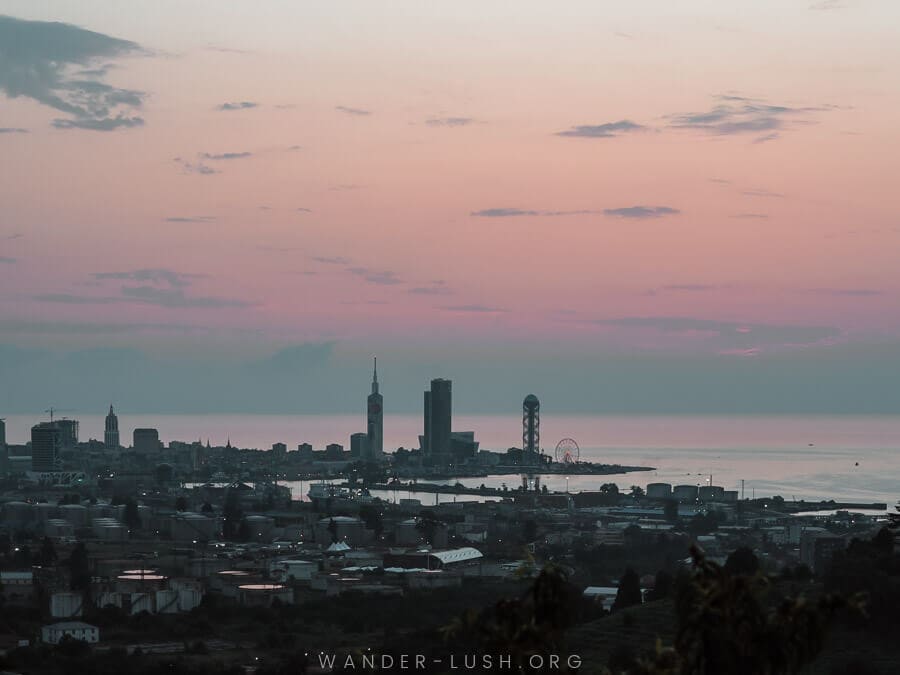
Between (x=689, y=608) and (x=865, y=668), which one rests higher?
(x=689, y=608)

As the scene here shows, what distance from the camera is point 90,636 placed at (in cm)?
2612

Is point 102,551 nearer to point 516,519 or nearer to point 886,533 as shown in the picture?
point 516,519

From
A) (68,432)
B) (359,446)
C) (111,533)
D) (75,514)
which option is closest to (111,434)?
(68,432)

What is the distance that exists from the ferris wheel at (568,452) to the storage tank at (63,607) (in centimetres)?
9411

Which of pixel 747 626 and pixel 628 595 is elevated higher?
pixel 747 626

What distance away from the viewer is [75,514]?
6412 centimetres

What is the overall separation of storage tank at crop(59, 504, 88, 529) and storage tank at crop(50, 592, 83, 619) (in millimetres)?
32628

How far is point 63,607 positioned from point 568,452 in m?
100

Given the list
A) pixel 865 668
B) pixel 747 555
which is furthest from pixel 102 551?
pixel 865 668

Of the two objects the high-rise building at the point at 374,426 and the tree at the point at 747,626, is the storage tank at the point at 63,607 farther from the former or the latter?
the high-rise building at the point at 374,426

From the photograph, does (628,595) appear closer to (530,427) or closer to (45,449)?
(45,449)

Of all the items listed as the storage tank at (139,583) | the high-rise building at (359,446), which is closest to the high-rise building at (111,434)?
the high-rise building at (359,446)

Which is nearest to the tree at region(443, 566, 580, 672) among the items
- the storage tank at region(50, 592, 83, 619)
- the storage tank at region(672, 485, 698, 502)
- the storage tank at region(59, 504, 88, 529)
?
the storage tank at region(50, 592, 83, 619)

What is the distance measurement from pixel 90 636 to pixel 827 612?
2288 centimetres
